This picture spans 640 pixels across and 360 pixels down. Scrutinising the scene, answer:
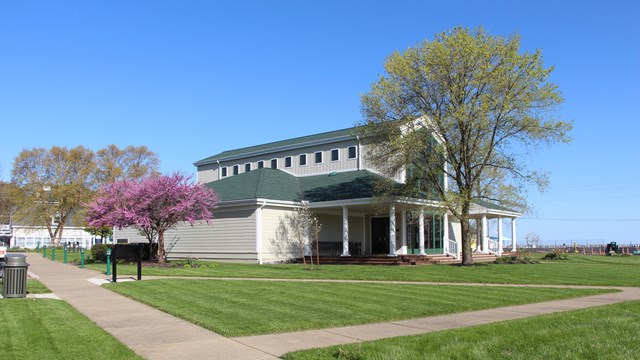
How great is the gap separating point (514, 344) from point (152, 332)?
18.8ft

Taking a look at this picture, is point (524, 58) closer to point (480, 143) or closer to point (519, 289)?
point (480, 143)

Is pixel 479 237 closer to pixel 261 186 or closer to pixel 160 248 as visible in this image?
pixel 261 186

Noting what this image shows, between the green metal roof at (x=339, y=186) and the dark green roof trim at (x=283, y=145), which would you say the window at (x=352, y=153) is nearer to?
the dark green roof trim at (x=283, y=145)

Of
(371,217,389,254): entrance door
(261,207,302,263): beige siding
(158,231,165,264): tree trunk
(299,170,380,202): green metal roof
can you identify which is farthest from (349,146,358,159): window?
(158,231,165,264): tree trunk

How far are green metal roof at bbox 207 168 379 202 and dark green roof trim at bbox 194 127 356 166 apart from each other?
92.5 inches

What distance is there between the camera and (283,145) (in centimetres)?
→ 3828

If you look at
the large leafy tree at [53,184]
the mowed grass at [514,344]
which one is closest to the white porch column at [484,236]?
the mowed grass at [514,344]

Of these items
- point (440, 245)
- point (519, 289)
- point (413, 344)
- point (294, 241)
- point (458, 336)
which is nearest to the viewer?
point (413, 344)

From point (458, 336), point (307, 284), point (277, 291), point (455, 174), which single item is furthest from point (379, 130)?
point (458, 336)

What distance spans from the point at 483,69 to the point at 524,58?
2130 mm

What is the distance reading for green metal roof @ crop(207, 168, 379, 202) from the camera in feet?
96.9

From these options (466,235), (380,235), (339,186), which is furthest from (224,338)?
(380,235)

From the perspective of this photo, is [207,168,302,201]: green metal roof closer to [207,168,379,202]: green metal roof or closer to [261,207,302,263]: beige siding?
[207,168,379,202]: green metal roof

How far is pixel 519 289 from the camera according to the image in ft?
50.6
